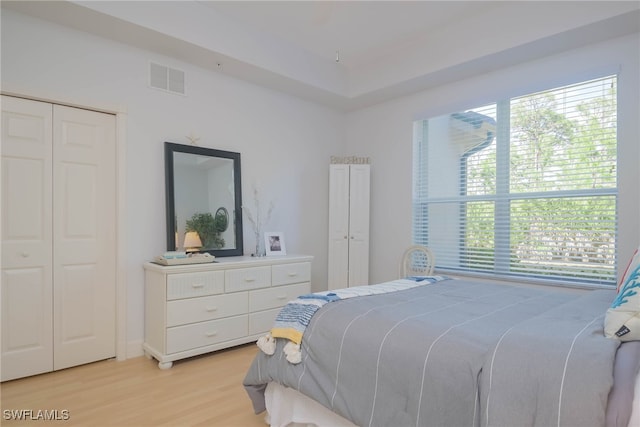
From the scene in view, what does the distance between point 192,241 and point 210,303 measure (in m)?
0.61

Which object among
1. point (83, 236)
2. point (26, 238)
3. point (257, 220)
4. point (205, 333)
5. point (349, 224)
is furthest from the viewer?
point (349, 224)

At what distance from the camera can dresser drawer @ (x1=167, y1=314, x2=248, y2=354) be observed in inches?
114

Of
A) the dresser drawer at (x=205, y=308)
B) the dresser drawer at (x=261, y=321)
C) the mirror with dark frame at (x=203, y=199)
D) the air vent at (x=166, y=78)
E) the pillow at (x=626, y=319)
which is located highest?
the air vent at (x=166, y=78)

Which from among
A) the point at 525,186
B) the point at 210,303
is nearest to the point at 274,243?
the point at 210,303

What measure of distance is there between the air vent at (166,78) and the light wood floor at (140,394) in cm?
232

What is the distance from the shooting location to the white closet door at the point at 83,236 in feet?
9.26

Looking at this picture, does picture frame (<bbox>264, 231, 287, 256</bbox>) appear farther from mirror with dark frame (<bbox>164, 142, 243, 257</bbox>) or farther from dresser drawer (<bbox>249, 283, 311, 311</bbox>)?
dresser drawer (<bbox>249, 283, 311, 311</bbox>)

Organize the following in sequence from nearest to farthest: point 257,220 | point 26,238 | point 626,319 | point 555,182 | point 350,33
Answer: point 626,319 → point 26,238 → point 555,182 → point 350,33 → point 257,220

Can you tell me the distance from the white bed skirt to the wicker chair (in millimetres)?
Result: 2362

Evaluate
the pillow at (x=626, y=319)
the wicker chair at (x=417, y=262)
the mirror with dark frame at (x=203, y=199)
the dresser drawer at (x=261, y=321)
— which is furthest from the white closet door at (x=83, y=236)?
the pillow at (x=626, y=319)

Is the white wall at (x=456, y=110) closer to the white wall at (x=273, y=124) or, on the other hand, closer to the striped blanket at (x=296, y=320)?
the white wall at (x=273, y=124)

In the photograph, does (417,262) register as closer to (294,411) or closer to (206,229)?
(206,229)

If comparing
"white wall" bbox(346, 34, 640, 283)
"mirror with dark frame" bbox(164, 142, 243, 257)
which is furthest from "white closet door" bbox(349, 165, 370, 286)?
"mirror with dark frame" bbox(164, 142, 243, 257)

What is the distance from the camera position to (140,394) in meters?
2.41
